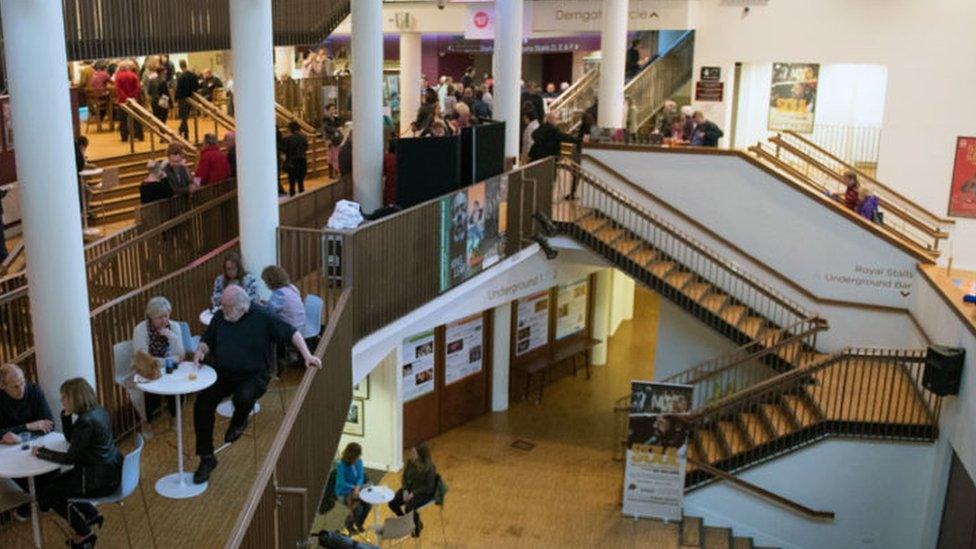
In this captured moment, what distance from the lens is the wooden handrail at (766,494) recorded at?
12.9m

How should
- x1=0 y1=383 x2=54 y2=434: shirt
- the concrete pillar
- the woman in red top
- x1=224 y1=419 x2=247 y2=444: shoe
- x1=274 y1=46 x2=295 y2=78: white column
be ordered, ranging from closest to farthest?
x1=0 y1=383 x2=54 y2=434: shirt, x1=224 y1=419 x2=247 y2=444: shoe, the woman in red top, the concrete pillar, x1=274 y1=46 x2=295 y2=78: white column

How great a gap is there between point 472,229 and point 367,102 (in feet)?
6.52

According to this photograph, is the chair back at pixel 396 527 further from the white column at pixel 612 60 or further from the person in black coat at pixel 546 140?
the white column at pixel 612 60

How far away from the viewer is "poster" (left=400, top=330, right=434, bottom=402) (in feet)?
48.4

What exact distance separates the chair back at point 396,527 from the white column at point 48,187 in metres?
4.08

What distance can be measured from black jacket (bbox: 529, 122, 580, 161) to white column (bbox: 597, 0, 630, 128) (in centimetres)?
187

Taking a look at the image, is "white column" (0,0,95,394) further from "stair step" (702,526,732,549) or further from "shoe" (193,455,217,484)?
"stair step" (702,526,732,549)

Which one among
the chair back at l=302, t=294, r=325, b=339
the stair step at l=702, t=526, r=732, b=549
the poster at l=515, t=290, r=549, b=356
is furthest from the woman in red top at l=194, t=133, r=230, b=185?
the stair step at l=702, t=526, r=732, b=549

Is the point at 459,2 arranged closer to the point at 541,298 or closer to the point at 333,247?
the point at 541,298

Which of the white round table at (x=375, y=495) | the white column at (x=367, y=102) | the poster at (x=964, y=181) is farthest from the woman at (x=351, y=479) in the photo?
the poster at (x=964, y=181)

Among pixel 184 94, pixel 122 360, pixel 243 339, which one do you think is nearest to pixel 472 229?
pixel 243 339

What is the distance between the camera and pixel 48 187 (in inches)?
244

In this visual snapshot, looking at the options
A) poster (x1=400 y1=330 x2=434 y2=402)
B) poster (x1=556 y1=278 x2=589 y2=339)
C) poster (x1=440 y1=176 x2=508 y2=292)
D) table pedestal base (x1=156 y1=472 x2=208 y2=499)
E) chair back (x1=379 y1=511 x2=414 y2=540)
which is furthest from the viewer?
poster (x1=556 y1=278 x2=589 y2=339)

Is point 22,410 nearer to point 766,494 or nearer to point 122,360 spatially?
point 122,360
